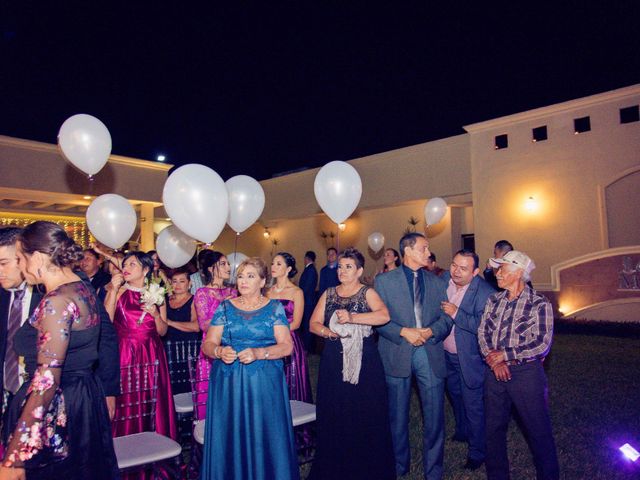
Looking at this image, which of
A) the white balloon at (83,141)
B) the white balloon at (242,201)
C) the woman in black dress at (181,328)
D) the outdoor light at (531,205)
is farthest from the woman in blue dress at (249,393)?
the outdoor light at (531,205)

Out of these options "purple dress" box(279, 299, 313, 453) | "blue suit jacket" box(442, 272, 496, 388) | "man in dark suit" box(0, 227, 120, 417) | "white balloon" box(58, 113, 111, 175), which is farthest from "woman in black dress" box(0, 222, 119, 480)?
"white balloon" box(58, 113, 111, 175)

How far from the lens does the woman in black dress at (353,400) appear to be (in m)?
3.58

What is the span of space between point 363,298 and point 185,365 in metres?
2.17

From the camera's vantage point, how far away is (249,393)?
3111 millimetres

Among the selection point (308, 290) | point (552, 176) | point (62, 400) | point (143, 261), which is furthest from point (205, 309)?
point (552, 176)

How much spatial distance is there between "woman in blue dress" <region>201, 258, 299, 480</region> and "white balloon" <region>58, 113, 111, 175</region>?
3.05m

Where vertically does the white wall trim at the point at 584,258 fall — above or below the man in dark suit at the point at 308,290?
above

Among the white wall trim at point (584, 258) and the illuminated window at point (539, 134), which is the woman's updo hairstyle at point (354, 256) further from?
the illuminated window at point (539, 134)

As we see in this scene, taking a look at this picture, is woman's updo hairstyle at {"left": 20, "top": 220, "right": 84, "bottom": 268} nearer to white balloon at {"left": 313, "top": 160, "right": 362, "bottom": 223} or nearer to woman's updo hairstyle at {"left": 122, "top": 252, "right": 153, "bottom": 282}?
woman's updo hairstyle at {"left": 122, "top": 252, "right": 153, "bottom": 282}

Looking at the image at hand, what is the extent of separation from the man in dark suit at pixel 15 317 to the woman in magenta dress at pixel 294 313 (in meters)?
1.89

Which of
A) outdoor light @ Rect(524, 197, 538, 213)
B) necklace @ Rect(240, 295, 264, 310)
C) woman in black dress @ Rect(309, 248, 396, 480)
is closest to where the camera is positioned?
necklace @ Rect(240, 295, 264, 310)

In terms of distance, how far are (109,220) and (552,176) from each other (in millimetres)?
11956

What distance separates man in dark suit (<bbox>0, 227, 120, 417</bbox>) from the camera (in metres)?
2.46

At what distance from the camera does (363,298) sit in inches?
149
